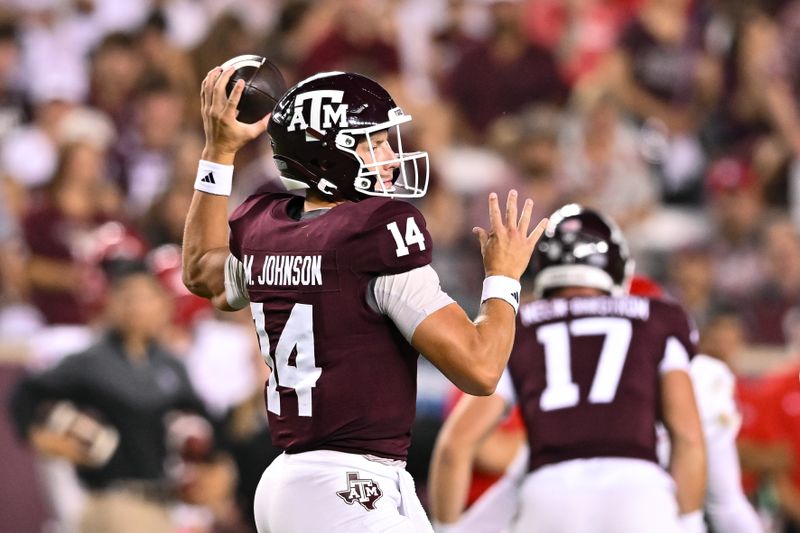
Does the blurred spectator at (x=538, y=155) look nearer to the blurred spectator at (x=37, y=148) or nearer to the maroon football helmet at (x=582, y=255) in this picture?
the blurred spectator at (x=37, y=148)

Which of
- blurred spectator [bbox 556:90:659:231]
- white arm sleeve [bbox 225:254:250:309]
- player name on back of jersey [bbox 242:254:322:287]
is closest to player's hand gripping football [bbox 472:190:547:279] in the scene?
player name on back of jersey [bbox 242:254:322:287]

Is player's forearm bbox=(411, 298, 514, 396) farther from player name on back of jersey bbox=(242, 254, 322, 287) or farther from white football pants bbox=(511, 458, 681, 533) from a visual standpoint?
white football pants bbox=(511, 458, 681, 533)

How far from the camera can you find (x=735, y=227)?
9828 millimetres

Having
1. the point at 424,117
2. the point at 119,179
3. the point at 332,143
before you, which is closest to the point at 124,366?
the point at 119,179

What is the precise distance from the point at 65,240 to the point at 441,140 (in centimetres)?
268

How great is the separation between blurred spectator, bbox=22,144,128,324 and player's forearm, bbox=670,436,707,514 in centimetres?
511

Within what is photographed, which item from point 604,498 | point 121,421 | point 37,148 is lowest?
point 121,421

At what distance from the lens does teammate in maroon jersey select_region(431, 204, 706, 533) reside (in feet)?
15.2

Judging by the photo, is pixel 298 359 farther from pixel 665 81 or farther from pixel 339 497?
pixel 665 81

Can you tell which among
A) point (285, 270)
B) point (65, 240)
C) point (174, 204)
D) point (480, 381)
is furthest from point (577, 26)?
point (480, 381)

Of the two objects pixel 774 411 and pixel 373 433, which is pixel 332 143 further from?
pixel 774 411

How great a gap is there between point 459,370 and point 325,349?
1.13ft

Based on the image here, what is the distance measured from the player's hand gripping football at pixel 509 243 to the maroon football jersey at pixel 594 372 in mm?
1104

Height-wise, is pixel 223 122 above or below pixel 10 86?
above
